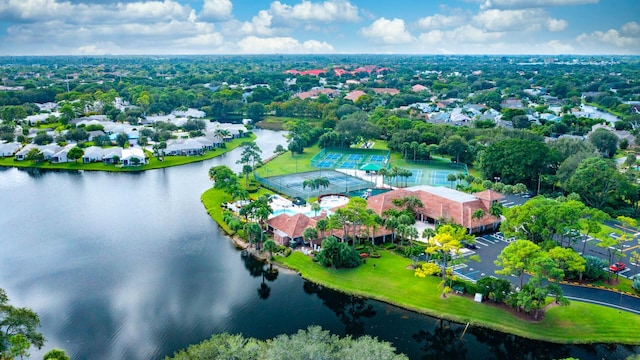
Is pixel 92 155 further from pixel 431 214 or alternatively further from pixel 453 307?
pixel 453 307

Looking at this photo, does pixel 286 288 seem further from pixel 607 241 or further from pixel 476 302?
pixel 607 241

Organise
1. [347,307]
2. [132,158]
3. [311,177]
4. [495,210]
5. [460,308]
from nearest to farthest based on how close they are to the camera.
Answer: [460,308]
[347,307]
[495,210]
[311,177]
[132,158]

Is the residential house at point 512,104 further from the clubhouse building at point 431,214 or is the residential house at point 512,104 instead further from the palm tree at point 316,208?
the palm tree at point 316,208

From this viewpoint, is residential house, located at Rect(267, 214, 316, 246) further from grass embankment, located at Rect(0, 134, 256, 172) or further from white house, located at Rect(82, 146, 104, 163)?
white house, located at Rect(82, 146, 104, 163)

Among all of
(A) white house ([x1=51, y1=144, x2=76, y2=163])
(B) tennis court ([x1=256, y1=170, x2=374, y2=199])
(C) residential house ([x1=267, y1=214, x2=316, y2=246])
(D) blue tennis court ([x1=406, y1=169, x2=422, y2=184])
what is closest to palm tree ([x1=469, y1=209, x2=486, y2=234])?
(C) residential house ([x1=267, y1=214, x2=316, y2=246])

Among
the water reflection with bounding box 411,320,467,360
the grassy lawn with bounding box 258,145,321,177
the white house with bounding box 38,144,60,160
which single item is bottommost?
the water reflection with bounding box 411,320,467,360

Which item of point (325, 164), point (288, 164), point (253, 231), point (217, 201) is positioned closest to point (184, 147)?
point (288, 164)
